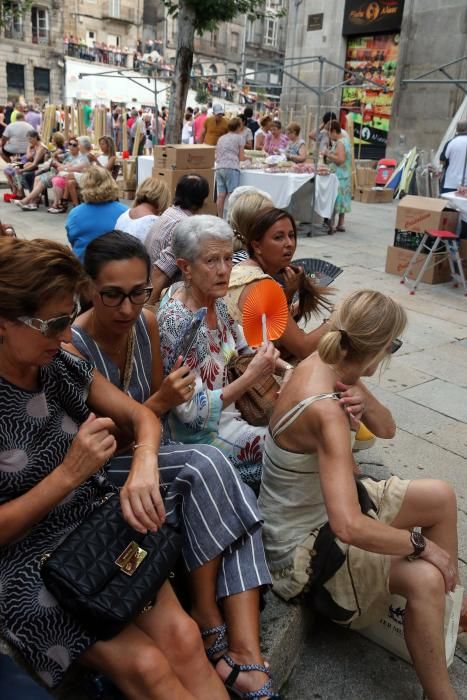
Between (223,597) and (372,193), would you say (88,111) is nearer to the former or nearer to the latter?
(372,193)

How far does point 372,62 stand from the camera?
63.3 feet

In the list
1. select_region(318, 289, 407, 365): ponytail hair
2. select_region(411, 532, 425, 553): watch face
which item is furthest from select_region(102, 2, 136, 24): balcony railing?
select_region(411, 532, 425, 553): watch face

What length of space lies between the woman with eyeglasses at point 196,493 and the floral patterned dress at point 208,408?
270 millimetres

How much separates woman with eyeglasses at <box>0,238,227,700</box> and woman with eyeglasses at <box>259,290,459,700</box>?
1.60 ft

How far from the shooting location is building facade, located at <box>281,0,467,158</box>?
53.3 feet

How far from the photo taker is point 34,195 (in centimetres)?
1120

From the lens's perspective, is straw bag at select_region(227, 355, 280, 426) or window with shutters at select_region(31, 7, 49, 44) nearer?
straw bag at select_region(227, 355, 280, 426)

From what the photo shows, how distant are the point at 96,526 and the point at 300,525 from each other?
0.75 metres

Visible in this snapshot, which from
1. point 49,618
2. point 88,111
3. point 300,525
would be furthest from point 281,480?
point 88,111

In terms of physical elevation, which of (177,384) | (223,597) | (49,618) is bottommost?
(223,597)

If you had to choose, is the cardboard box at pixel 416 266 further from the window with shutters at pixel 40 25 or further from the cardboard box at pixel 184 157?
the window with shutters at pixel 40 25

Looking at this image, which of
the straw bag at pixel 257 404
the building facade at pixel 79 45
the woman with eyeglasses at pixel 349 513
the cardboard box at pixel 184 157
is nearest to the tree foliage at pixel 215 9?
the cardboard box at pixel 184 157

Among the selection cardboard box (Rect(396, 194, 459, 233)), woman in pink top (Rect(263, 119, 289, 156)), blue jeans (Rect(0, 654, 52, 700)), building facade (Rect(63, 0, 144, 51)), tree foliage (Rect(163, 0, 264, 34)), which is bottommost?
blue jeans (Rect(0, 654, 52, 700))

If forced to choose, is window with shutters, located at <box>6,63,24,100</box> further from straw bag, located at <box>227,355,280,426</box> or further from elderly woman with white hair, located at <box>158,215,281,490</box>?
straw bag, located at <box>227,355,280,426</box>
